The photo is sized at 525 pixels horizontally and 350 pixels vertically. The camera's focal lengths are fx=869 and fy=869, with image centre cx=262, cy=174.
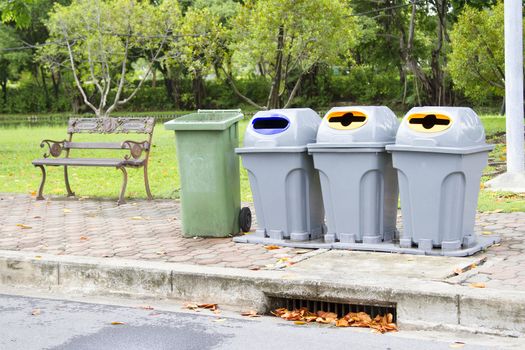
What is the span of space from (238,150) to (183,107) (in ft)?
165

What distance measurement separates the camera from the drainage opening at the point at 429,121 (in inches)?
280

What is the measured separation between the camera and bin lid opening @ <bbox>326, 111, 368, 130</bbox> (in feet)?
23.9

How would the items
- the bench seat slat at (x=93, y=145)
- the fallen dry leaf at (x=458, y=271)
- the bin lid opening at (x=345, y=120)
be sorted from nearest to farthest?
the fallen dry leaf at (x=458, y=271) < the bin lid opening at (x=345, y=120) < the bench seat slat at (x=93, y=145)

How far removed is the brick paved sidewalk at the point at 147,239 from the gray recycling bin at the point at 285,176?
0.27 m

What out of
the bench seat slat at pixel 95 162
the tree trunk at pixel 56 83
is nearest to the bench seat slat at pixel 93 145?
the bench seat slat at pixel 95 162

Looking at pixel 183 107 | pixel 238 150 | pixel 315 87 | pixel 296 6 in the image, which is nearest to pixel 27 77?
pixel 183 107

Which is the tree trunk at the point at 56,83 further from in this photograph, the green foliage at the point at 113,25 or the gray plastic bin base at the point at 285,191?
the gray plastic bin base at the point at 285,191

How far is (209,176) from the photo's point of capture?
8.12m

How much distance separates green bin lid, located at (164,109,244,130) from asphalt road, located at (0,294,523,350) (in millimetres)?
2183

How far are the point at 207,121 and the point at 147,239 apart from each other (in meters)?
1.27

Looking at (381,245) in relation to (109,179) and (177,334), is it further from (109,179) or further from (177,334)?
(109,179)

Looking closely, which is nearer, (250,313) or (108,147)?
(250,313)

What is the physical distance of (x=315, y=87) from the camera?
55.3 meters

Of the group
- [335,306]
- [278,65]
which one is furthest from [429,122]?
[278,65]
